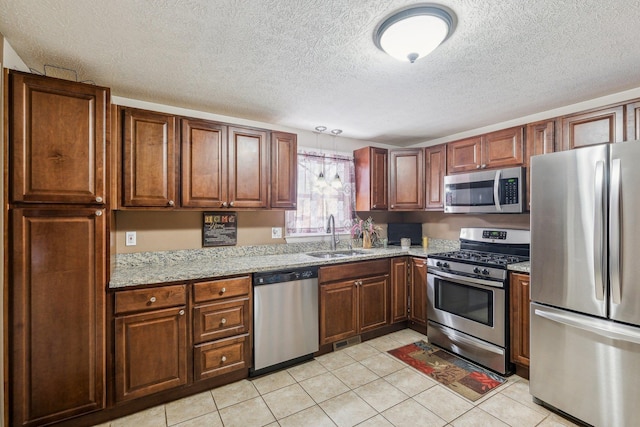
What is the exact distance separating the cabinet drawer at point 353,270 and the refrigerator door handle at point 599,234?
178cm

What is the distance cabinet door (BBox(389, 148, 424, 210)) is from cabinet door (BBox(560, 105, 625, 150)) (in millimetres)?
1465

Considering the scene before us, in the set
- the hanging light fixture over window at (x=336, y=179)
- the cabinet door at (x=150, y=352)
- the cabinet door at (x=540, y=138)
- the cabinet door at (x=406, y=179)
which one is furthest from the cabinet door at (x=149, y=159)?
the cabinet door at (x=540, y=138)

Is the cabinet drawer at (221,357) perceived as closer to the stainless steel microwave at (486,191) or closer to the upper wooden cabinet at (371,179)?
the upper wooden cabinet at (371,179)

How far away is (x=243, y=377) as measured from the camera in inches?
98.6

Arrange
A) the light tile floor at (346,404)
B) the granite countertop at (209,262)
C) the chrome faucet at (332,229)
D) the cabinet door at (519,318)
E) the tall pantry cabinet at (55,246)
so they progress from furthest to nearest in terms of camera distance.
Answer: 1. the chrome faucet at (332,229)
2. the cabinet door at (519,318)
3. the granite countertop at (209,262)
4. the light tile floor at (346,404)
5. the tall pantry cabinet at (55,246)

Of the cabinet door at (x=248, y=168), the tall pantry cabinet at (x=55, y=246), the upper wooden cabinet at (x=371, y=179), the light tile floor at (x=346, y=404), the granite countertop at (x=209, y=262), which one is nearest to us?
the tall pantry cabinet at (x=55, y=246)

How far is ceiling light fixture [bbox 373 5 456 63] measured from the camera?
1480mm

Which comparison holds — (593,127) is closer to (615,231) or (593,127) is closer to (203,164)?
(615,231)

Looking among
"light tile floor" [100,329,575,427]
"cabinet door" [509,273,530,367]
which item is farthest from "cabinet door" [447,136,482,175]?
"light tile floor" [100,329,575,427]

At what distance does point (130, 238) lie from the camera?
261 cm

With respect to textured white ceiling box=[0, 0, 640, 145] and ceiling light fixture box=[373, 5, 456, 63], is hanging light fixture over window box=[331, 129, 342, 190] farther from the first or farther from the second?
ceiling light fixture box=[373, 5, 456, 63]

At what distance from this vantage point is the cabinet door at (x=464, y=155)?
3221 mm

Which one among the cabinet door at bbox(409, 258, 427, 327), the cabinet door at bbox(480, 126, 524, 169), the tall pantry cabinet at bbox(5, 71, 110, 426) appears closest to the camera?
the tall pantry cabinet at bbox(5, 71, 110, 426)

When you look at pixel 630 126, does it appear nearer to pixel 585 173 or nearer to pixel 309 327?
pixel 585 173
